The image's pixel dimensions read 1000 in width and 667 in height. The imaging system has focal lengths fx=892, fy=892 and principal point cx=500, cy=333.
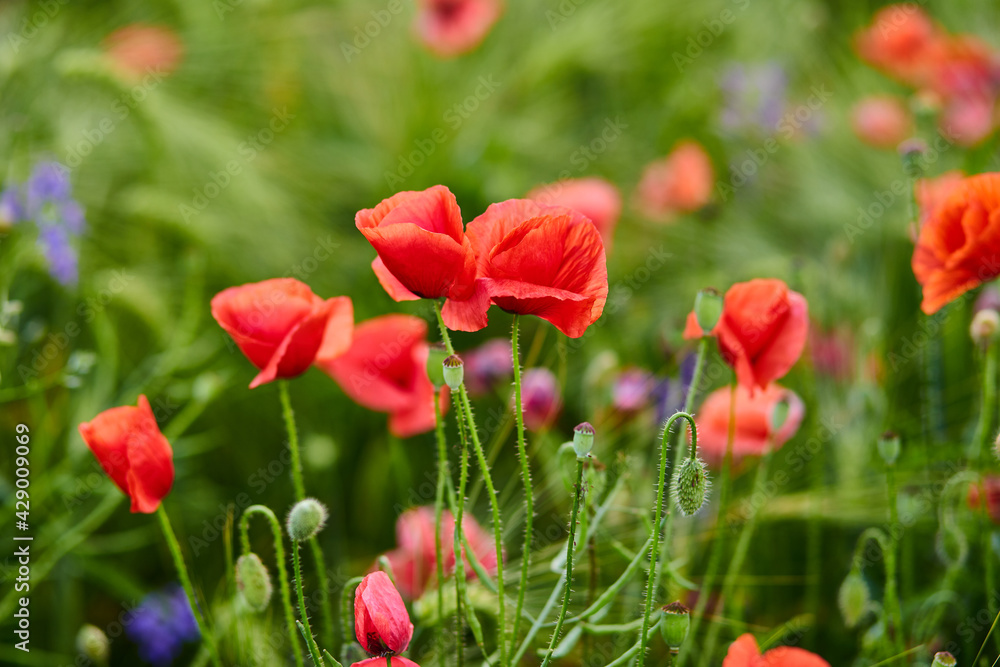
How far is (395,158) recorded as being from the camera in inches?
51.1

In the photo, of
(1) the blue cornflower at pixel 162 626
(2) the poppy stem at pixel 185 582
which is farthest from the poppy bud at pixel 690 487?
(1) the blue cornflower at pixel 162 626

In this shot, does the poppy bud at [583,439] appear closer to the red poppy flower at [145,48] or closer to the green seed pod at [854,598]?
the green seed pod at [854,598]

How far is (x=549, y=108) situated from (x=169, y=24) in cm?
65

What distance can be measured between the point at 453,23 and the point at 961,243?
116cm

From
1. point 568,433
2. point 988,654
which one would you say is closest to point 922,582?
point 988,654

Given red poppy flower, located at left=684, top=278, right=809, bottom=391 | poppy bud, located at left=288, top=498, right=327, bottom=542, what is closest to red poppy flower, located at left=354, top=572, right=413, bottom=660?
poppy bud, located at left=288, top=498, right=327, bottom=542

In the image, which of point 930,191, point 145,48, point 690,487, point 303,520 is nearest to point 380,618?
point 303,520

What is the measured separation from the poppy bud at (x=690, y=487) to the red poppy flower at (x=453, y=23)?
1211 millimetres

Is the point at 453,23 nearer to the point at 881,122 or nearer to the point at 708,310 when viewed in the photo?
the point at 881,122

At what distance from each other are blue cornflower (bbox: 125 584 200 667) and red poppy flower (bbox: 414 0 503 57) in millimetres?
1031

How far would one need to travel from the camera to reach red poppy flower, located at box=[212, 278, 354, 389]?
539 millimetres

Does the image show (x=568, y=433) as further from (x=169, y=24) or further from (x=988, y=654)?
(x=169, y=24)

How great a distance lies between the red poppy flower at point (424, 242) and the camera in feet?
1.48

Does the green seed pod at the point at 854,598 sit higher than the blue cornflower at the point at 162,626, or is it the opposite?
the green seed pod at the point at 854,598
